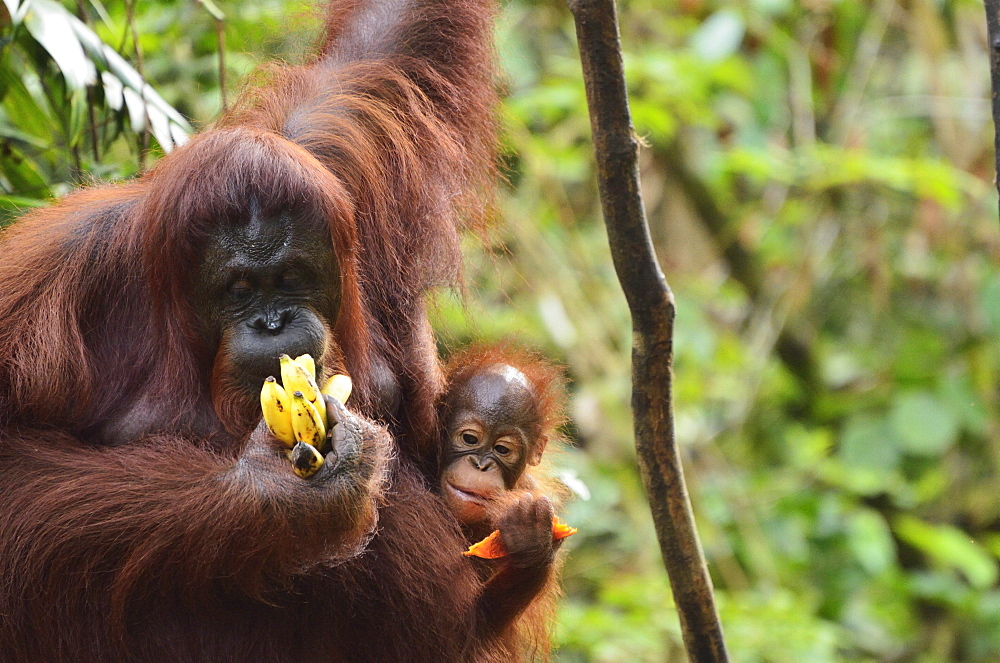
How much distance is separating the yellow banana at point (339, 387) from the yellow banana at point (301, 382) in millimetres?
154

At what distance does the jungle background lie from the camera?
5.30 metres

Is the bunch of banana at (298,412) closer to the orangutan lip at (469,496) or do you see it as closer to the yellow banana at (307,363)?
the yellow banana at (307,363)

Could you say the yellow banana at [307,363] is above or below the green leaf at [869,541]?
below

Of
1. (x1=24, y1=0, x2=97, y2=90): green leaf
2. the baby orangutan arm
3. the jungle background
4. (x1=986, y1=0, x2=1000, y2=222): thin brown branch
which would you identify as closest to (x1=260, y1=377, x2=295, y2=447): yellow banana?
the baby orangutan arm

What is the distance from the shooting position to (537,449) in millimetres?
2830

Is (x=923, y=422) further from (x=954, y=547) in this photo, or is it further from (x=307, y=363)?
(x=307, y=363)

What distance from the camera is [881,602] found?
6.57 metres

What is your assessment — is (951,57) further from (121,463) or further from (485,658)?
(121,463)

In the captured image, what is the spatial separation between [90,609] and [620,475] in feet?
11.7

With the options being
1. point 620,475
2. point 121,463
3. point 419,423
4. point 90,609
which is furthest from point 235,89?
point 620,475

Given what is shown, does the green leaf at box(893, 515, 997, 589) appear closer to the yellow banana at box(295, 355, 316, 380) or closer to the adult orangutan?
the adult orangutan

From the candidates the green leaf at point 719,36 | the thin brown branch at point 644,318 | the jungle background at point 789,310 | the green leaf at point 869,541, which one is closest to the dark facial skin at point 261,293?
the thin brown branch at point 644,318

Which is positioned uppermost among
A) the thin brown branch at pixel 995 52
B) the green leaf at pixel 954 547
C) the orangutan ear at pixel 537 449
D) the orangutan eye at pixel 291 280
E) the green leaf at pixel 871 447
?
the green leaf at pixel 871 447

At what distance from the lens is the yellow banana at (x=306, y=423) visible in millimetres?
1877
